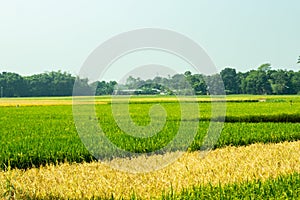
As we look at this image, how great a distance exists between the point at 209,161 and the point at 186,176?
1.74 metres

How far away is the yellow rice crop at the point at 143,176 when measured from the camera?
5797 mm

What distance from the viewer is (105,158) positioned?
9055 millimetres

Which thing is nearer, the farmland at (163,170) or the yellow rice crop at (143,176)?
the farmland at (163,170)

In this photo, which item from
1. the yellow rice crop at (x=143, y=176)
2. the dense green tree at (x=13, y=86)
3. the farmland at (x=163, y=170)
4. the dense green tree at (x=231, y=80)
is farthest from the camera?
the dense green tree at (x=231, y=80)

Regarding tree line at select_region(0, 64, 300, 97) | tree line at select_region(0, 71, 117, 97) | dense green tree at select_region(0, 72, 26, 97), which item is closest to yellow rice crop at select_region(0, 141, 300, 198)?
tree line at select_region(0, 64, 300, 97)

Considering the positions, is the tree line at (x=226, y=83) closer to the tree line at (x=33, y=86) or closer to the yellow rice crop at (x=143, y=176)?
the tree line at (x=33, y=86)

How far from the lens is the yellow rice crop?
5.80m

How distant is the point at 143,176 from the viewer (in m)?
6.93

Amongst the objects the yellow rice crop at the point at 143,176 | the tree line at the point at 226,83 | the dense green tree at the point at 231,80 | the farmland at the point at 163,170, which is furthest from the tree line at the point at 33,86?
the yellow rice crop at the point at 143,176

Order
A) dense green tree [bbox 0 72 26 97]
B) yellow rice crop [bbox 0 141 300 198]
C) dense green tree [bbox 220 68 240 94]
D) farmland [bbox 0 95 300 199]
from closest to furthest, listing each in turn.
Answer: farmland [bbox 0 95 300 199] < yellow rice crop [bbox 0 141 300 198] < dense green tree [bbox 0 72 26 97] < dense green tree [bbox 220 68 240 94]

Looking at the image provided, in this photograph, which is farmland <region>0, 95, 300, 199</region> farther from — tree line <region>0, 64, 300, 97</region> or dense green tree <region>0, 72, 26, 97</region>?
dense green tree <region>0, 72, 26, 97</region>

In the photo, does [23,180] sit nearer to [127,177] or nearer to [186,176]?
[127,177]

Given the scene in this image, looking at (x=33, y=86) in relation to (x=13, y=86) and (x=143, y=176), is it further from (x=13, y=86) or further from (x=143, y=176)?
(x=143, y=176)

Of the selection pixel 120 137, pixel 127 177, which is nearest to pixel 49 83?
pixel 120 137
